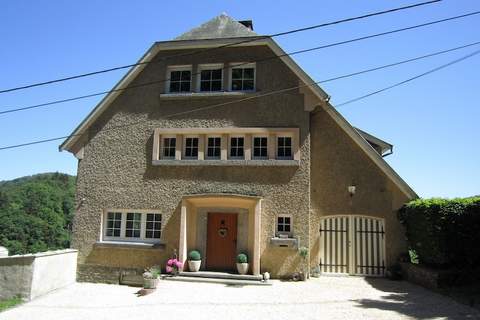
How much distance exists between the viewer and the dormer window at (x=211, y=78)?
1556 cm

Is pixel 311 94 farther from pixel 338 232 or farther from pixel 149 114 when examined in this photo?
pixel 149 114

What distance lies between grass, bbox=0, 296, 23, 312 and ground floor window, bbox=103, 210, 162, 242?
12.6 ft

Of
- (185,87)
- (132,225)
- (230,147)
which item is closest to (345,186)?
(230,147)

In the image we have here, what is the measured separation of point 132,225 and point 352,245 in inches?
326

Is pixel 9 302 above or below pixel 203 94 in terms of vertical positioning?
below

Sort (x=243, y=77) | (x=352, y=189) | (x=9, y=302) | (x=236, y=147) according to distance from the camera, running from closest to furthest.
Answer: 1. (x=9, y=302)
2. (x=352, y=189)
3. (x=236, y=147)
4. (x=243, y=77)

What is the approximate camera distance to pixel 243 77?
50.7 ft

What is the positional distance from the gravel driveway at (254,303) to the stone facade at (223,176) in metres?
1.51

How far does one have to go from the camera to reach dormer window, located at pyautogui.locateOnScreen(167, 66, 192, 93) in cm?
1573

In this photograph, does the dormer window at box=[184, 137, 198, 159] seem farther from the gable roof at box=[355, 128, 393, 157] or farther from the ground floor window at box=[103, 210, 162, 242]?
the gable roof at box=[355, 128, 393, 157]

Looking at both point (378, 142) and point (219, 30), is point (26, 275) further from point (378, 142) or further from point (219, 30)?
point (378, 142)

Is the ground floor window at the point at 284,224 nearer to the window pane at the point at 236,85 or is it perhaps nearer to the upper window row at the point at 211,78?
the upper window row at the point at 211,78

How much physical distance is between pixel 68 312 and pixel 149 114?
7.86 meters

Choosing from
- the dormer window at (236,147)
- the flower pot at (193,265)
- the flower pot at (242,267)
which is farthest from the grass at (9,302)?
the dormer window at (236,147)
